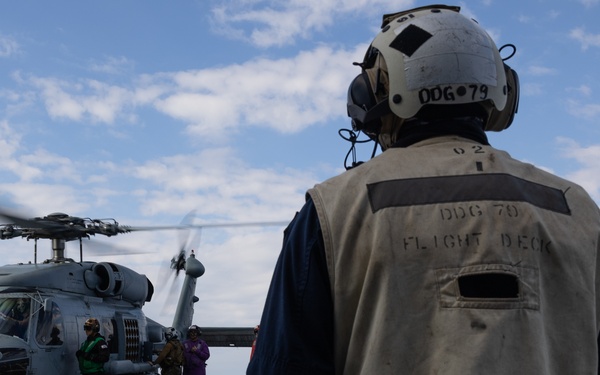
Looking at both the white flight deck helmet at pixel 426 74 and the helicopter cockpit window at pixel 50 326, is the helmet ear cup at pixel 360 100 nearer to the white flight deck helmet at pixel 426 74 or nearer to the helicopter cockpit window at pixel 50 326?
the white flight deck helmet at pixel 426 74

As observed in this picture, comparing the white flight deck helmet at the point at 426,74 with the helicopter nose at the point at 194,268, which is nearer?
the white flight deck helmet at the point at 426,74

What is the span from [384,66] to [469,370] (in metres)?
0.92

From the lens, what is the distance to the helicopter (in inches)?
414

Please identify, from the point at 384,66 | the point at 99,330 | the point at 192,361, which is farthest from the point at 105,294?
the point at 384,66

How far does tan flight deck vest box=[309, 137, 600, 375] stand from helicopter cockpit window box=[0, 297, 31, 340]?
390 inches

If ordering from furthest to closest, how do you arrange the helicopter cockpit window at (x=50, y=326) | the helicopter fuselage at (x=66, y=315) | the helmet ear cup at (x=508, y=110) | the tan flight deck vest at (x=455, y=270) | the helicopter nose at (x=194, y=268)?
the helicopter nose at (x=194, y=268) < the helicopter cockpit window at (x=50, y=326) < the helicopter fuselage at (x=66, y=315) < the helmet ear cup at (x=508, y=110) < the tan flight deck vest at (x=455, y=270)

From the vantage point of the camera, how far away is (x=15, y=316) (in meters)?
10.6

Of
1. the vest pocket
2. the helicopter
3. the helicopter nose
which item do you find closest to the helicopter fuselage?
the helicopter

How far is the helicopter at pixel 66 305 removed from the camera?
34.5 ft

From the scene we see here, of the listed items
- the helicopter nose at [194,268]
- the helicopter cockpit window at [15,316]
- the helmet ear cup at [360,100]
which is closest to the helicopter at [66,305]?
the helicopter cockpit window at [15,316]

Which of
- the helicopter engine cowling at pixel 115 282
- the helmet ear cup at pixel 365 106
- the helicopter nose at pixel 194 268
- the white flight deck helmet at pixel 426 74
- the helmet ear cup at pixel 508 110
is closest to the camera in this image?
the white flight deck helmet at pixel 426 74

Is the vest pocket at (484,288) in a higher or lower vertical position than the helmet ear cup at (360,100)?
lower

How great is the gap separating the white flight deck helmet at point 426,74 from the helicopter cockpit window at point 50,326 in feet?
31.7

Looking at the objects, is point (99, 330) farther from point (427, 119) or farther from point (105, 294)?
point (427, 119)
